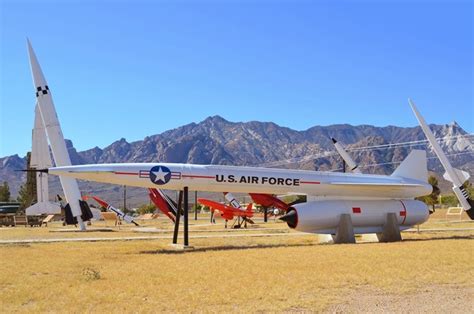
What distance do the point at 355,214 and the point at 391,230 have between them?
187 centimetres

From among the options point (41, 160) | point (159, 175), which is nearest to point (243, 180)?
Answer: point (159, 175)

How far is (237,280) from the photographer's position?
443 inches

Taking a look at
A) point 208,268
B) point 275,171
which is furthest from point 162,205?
point 208,268

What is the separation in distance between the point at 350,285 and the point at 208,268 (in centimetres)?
410

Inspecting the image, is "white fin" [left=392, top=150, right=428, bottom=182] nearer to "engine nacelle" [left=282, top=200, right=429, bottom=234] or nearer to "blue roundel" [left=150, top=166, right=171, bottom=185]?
"engine nacelle" [left=282, top=200, right=429, bottom=234]

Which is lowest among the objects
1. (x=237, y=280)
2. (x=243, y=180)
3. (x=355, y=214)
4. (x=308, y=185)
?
(x=237, y=280)

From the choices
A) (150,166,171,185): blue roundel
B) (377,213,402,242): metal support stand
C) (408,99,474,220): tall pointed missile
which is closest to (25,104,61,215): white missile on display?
(150,166,171,185): blue roundel

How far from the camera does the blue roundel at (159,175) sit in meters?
20.5

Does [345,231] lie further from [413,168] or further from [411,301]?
[411,301]

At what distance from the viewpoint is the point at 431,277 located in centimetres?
1155

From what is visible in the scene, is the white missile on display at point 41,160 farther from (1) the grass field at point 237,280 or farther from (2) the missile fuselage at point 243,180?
(1) the grass field at point 237,280

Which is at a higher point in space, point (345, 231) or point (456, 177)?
point (456, 177)

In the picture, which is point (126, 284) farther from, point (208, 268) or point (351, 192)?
point (351, 192)

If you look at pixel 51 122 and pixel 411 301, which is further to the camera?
pixel 51 122
